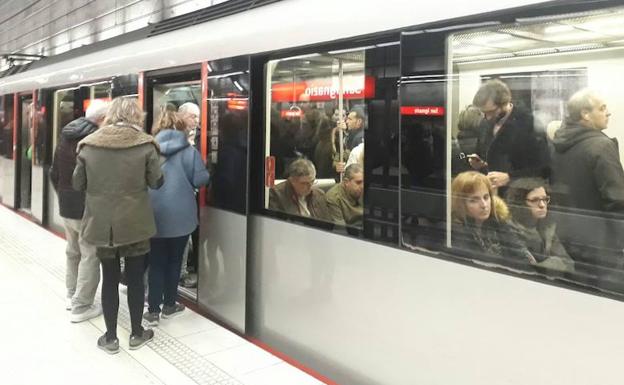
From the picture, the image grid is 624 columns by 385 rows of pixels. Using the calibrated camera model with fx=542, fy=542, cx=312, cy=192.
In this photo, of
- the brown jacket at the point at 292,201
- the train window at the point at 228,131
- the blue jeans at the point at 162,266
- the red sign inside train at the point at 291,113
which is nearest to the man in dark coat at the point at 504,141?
the brown jacket at the point at 292,201

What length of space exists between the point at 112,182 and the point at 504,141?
194 cm

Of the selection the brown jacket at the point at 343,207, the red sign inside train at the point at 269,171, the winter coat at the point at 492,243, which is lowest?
the winter coat at the point at 492,243

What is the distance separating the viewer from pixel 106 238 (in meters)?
2.82

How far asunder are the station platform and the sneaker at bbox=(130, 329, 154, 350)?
0.10ft

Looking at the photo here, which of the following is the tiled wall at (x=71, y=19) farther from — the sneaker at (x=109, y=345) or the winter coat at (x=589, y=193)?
the winter coat at (x=589, y=193)

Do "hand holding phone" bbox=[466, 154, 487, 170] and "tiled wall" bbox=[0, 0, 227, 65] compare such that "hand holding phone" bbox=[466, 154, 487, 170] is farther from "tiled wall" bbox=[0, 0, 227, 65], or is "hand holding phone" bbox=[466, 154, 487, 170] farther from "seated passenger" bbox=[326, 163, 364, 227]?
"tiled wall" bbox=[0, 0, 227, 65]

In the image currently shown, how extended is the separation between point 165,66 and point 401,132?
2199mm

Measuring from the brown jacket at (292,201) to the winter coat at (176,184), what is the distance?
0.51 meters

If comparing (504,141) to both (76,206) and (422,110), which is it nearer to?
(422,110)

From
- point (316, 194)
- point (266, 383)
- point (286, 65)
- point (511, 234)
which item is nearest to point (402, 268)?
point (511, 234)

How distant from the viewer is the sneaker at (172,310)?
11.6ft

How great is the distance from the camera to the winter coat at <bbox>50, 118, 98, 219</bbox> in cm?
337

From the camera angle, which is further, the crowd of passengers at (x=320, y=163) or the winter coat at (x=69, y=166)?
the winter coat at (x=69, y=166)

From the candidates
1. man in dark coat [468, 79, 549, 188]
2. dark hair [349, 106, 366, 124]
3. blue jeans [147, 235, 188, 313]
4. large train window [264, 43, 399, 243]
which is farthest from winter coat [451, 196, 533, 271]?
blue jeans [147, 235, 188, 313]
